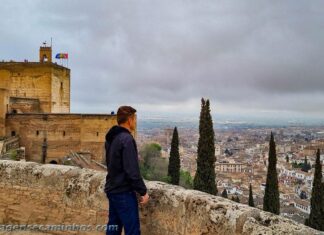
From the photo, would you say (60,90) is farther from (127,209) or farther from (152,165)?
(127,209)

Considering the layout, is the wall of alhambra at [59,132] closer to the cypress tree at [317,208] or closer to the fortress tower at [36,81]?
the fortress tower at [36,81]

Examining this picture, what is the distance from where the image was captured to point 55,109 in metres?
42.9

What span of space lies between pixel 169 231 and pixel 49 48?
41.7 metres

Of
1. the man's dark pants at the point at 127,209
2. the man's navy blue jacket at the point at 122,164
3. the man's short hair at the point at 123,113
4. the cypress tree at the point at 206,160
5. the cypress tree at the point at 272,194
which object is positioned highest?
the man's short hair at the point at 123,113

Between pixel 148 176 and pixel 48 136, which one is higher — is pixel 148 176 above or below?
below

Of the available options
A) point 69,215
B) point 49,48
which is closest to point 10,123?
point 49,48

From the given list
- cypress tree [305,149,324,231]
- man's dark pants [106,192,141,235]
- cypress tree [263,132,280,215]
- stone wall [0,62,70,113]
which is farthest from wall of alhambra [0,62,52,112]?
man's dark pants [106,192,141,235]

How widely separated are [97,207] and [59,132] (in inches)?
1112

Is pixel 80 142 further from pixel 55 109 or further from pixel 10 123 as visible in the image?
pixel 55 109

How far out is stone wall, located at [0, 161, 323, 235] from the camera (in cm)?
392

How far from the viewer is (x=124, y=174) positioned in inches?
161

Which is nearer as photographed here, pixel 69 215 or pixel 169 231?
pixel 169 231

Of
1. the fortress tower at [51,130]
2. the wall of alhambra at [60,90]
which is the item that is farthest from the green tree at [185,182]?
the wall of alhambra at [60,90]

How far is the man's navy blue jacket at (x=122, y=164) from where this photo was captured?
157 inches
